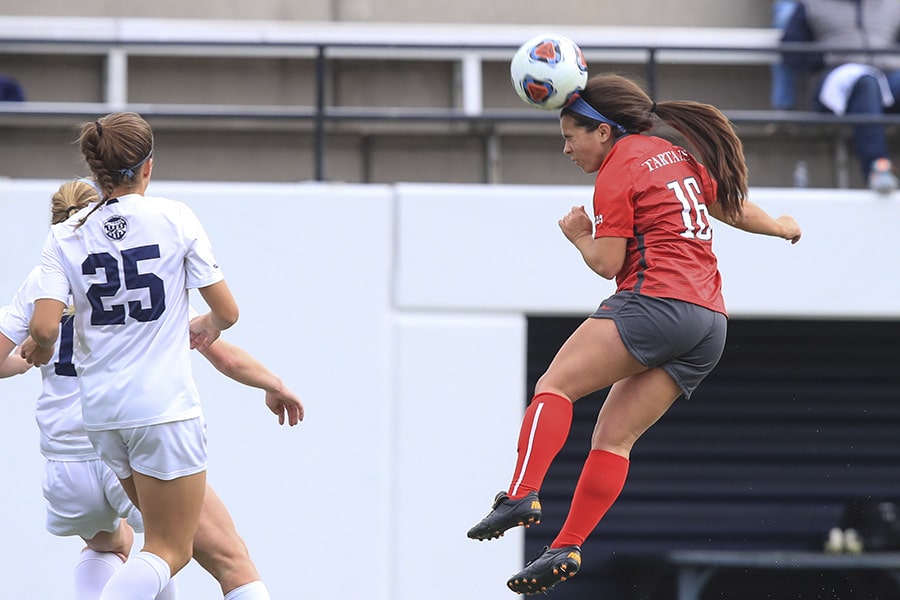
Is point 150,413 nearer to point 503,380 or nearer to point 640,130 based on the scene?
point 640,130

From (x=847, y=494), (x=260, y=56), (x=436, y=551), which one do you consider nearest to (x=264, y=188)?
(x=260, y=56)

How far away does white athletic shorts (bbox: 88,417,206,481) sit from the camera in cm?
406

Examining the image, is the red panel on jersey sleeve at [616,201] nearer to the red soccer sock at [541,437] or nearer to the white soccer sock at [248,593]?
the red soccer sock at [541,437]

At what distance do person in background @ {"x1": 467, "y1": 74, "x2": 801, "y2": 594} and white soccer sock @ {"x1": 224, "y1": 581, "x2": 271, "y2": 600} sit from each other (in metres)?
0.86

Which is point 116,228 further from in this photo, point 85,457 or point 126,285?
point 85,457

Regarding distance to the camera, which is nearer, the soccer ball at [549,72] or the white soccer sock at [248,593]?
the soccer ball at [549,72]

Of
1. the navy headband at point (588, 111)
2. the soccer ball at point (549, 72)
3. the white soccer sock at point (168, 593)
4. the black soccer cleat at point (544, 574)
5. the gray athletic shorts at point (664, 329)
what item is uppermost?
the soccer ball at point (549, 72)

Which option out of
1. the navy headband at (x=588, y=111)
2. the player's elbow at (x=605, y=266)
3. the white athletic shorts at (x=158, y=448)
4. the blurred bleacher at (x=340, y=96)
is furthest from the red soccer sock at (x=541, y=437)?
the blurred bleacher at (x=340, y=96)

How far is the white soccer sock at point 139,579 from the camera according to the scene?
4.09 m

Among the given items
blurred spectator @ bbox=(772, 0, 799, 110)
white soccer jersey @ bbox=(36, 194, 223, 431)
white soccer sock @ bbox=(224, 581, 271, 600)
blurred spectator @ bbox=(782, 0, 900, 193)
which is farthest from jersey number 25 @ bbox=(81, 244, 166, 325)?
blurred spectator @ bbox=(772, 0, 799, 110)

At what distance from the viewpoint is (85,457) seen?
454 centimetres

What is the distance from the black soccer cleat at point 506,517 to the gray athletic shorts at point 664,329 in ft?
2.00

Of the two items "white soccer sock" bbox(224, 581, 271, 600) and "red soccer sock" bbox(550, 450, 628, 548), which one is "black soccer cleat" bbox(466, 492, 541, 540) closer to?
"red soccer sock" bbox(550, 450, 628, 548)

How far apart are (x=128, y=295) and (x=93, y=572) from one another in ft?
4.28
